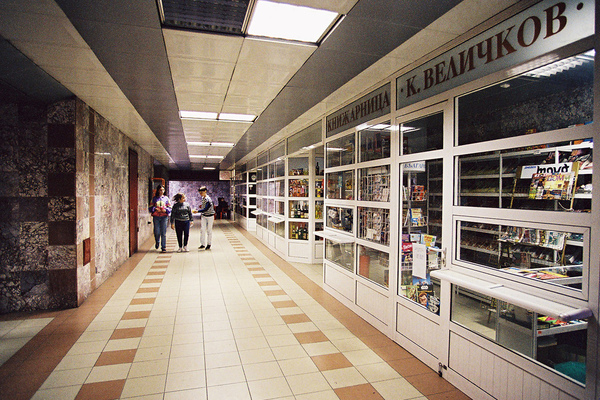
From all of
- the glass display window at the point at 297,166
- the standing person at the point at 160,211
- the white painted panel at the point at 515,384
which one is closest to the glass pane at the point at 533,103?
the white painted panel at the point at 515,384

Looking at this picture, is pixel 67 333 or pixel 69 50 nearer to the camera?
pixel 69 50

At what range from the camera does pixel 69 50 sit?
120 inches

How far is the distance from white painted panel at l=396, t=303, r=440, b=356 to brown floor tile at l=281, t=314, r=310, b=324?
1180 millimetres

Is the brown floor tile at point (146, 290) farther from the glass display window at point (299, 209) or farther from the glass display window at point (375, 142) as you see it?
the glass display window at point (375, 142)

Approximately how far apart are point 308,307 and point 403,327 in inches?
60.4

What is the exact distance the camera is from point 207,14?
103 inches

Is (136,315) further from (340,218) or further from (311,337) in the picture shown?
(340,218)

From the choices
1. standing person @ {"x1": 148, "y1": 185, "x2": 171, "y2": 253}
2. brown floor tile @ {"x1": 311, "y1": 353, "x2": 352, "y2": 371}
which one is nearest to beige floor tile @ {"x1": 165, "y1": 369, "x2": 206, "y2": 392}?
brown floor tile @ {"x1": 311, "y1": 353, "x2": 352, "y2": 371}

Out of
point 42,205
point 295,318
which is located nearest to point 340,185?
point 295,318

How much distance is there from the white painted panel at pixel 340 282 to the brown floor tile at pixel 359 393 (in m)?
1.84

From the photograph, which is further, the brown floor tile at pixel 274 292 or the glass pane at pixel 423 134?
the brown floor tile at pixel 274 292

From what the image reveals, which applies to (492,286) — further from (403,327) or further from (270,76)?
(270,76)

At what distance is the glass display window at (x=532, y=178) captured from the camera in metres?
2.12

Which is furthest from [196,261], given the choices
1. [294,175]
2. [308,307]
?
[308,307]
